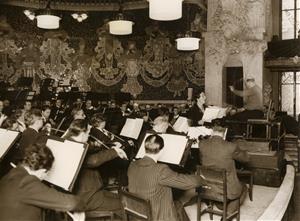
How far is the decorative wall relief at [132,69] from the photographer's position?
625 inches

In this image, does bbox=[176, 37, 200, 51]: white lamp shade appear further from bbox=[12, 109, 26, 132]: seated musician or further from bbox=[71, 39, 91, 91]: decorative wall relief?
bbox=[12, 109, 26, 132]: seated musician

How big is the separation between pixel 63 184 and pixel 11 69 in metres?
12.5

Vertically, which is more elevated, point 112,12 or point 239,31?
point 112,12

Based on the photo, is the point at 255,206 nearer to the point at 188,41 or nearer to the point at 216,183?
the point at 216,183

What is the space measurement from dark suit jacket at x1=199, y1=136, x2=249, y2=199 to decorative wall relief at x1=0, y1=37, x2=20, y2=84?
38.8ft

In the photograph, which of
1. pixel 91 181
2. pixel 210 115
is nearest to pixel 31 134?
pixel 91 181

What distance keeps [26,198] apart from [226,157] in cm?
273

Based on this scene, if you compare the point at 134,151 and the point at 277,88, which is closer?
the point at 134,151

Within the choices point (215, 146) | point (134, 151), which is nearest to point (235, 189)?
point (215, 146)

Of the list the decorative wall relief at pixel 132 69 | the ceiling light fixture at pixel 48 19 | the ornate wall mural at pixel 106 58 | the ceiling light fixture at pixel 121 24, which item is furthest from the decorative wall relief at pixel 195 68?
the ceiling light fixture at pixel 48 19

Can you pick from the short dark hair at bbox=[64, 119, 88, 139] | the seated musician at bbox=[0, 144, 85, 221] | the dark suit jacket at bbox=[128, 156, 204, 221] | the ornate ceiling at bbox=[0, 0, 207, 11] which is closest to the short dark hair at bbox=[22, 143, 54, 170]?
the seated musician at bbox=[0, 144, 85, 221]

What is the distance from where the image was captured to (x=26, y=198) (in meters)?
2.72

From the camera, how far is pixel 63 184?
11.4 feet

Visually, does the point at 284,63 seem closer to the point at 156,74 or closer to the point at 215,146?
the point at 156,74
